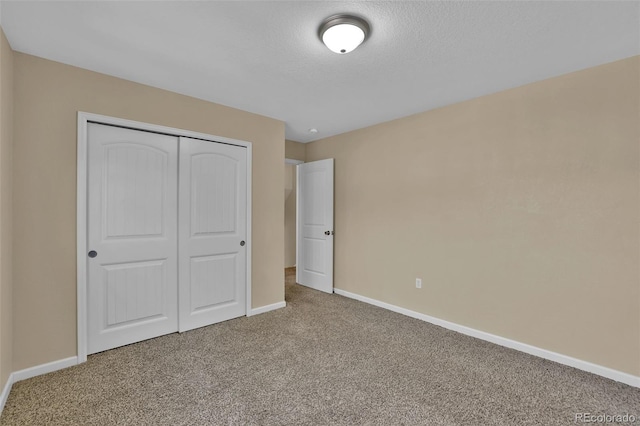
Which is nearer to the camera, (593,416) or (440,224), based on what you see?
(593,416)

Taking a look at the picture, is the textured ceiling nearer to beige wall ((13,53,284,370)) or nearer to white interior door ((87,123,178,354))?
beige wall ((13,53,284,370))

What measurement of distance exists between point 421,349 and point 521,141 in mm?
2149

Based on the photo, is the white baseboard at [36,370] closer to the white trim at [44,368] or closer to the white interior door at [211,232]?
the white trim at [44,368]

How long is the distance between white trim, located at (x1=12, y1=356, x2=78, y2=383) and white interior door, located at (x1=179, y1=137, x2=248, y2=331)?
0.88 metres

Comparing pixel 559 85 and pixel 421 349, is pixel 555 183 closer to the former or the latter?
pixel 559 85

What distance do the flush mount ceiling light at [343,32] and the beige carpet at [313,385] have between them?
2.38 meters

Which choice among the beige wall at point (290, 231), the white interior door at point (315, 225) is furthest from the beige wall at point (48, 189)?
the beige wall at point (290, 231)

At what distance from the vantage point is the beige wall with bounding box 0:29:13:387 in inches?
74.6

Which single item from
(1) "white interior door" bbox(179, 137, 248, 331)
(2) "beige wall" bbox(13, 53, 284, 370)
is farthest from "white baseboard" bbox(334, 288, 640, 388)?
(2) "beige wall" bbox(13, 53, 284, 370)

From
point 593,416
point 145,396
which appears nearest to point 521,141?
point 593,416

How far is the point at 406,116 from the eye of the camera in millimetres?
3611

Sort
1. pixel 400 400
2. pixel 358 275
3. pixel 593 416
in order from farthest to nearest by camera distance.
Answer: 1. pixel 358 275
2. pixel 400 400
3. pixel 593 416

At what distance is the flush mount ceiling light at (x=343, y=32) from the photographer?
1.78 meters

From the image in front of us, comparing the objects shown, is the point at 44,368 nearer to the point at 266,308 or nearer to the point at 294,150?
the point at 266,308
